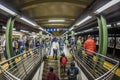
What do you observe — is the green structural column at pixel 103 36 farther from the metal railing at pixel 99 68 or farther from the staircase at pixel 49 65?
the staircase at pixel 49 65

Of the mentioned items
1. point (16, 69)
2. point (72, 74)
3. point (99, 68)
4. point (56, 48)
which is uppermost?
point (56, 48)

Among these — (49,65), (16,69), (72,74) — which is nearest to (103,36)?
(72,74)

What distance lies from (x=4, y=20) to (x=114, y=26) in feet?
18.2

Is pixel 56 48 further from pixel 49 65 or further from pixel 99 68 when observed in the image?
pixel 99 68

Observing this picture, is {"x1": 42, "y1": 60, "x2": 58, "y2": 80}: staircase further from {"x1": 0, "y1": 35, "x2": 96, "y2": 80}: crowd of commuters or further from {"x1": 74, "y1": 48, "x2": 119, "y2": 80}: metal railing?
{"x1": 74, "y1": 48, "x2": 119, "y2": 80}: metal railing

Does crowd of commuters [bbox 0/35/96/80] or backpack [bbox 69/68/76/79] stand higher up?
crowd of commuters [bbox 0/35/96/80]

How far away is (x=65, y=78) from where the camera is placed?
569 inches

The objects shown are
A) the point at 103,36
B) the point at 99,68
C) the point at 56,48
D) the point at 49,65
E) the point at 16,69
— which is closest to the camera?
the point at 16,69

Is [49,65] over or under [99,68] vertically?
under

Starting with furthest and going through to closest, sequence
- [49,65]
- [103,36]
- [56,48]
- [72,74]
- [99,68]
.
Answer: [49,65] → [56,48] → [72,74] → [103,36] → [99,68]

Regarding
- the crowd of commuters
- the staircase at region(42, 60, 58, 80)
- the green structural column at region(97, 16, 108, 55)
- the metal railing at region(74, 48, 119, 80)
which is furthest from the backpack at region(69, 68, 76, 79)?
the staircase at region(42, 60, 58, 80)

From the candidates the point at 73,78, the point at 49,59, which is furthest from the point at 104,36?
the point at 49,59

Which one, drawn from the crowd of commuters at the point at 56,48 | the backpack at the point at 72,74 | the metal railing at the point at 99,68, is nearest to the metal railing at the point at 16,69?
the crowd of commuters at the point at 56,48

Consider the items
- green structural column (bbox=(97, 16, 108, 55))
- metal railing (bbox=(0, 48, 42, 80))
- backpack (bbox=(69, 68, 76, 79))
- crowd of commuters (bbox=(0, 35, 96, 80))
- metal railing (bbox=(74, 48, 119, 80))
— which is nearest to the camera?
metal railing (bbox=(0, 48, 42, 80))
